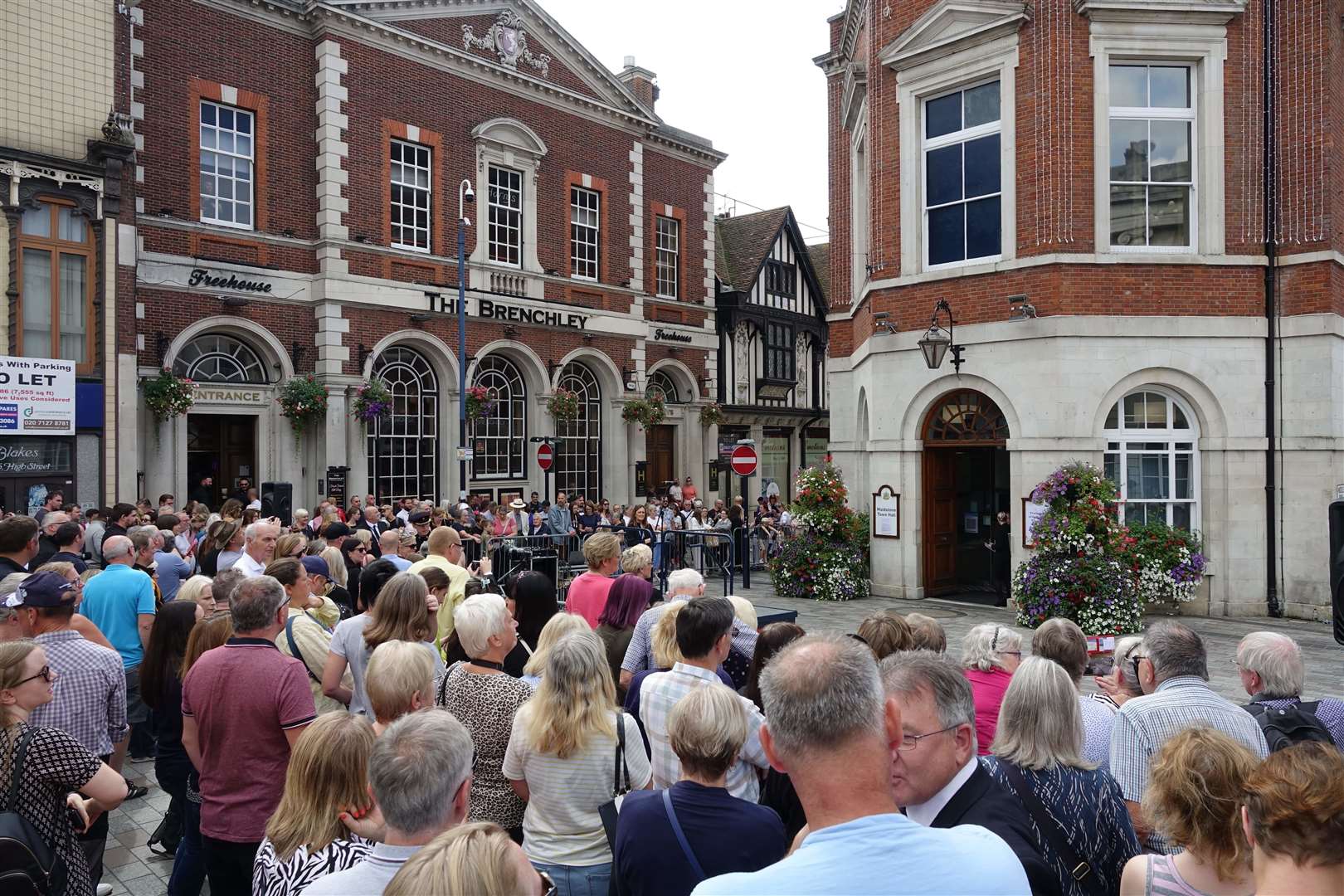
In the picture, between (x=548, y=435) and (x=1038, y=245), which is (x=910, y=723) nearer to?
(x=1038, y=245)

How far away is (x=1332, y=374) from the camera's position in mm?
12234

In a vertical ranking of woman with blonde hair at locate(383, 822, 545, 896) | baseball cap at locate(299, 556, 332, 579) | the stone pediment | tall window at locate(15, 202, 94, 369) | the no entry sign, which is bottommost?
woman with blonde hair at locate(383, 822, 545, 896)

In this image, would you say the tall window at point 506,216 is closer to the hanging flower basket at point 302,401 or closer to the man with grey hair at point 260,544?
the hanging flower basket at point 302,401

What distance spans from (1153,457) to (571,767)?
39.4 feet

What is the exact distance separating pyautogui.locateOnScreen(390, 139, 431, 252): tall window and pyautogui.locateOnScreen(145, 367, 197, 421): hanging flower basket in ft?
20.4

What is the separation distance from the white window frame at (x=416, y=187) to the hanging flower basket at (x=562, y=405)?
4838 mm

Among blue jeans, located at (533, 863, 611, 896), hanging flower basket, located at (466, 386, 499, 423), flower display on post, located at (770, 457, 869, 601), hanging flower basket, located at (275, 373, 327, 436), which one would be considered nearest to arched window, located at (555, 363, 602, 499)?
hanging flower basket, located at (466, 386, 499, 423)

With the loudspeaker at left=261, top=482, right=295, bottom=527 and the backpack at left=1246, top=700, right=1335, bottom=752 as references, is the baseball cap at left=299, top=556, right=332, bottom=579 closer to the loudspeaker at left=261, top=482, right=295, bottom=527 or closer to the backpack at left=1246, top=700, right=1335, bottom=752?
the backpack at left=1246, top=700, right=1335, bottom=752

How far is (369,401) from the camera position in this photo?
19609mm

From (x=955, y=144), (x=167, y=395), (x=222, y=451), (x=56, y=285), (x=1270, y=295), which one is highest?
(x=955, y=144)

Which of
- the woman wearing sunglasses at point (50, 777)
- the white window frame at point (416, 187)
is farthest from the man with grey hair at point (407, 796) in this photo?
the white window frame at point (416, 187)

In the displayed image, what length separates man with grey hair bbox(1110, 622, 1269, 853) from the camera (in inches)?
139

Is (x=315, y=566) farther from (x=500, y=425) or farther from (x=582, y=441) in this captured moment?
(x=582, y=441)

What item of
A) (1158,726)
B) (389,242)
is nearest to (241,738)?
(1158,726)
